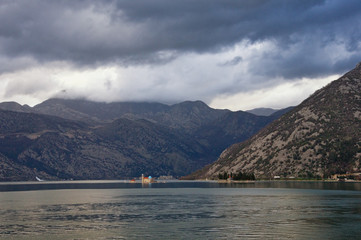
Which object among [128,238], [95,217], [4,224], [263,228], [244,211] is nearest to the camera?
[128,238]

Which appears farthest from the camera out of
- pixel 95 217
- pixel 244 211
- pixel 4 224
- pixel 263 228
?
pixel 244 211

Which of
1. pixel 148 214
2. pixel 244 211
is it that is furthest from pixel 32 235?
pixel 244 211

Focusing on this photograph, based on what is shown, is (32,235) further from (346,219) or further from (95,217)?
(346,219)

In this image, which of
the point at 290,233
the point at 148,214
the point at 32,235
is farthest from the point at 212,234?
the point at 148,214

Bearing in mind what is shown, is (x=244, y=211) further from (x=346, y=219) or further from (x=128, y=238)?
(x=128, y=238)

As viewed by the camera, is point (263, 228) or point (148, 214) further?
point (148, 214)

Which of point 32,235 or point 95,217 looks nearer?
point 32,235

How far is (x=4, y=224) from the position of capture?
12712 centimetres

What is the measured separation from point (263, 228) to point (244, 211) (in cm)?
4406

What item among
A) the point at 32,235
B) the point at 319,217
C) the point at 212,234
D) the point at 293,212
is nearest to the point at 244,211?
the point at 293,212

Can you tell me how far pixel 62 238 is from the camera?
10162 cm

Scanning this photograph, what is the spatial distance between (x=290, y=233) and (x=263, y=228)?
967cm

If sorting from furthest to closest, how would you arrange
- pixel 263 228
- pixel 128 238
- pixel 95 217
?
1. pixel 95 217
2. pixel 263 228
3. pixel 128 238

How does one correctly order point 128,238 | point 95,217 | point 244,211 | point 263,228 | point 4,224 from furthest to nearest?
1. point 244,211
2. point 95,217
3. point 4,224
4. point 263,228
5. point 128,238
